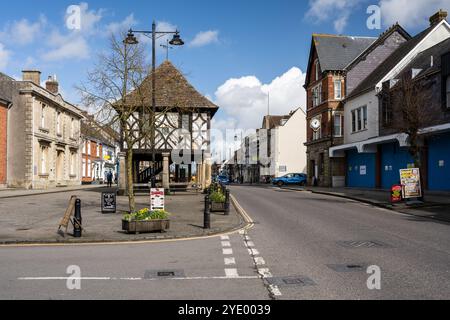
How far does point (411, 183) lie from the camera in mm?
20781

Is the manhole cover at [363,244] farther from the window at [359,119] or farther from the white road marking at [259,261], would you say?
the window at [359,119]

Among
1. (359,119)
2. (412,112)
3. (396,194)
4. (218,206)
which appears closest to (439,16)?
(359,119)

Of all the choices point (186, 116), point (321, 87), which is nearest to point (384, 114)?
point (321, 87)

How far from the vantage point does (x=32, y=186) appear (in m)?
35.9

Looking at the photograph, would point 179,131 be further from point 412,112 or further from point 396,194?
point 412,112

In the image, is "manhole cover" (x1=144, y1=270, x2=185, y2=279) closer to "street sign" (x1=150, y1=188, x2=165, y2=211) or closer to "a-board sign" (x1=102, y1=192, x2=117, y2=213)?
"street sign" (x1=150, y1=188, x2=165, y2=211)

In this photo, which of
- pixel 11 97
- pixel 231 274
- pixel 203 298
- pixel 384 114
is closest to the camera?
pixel 203 298

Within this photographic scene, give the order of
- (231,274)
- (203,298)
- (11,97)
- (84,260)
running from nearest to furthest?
(203,298), (231,274), (84,260), (11,97)

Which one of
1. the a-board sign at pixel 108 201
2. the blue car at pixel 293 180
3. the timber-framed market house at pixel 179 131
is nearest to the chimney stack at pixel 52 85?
the timber-framed market house at pixel 179 131

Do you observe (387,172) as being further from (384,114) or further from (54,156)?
(54,156)

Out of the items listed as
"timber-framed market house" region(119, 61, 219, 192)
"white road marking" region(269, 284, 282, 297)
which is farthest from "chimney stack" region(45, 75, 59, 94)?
"white road marking" region(269, 284, 282, 297)

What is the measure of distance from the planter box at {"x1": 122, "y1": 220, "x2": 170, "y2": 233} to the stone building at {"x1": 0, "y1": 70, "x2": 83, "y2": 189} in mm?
26385

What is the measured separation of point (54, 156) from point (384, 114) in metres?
28.7
